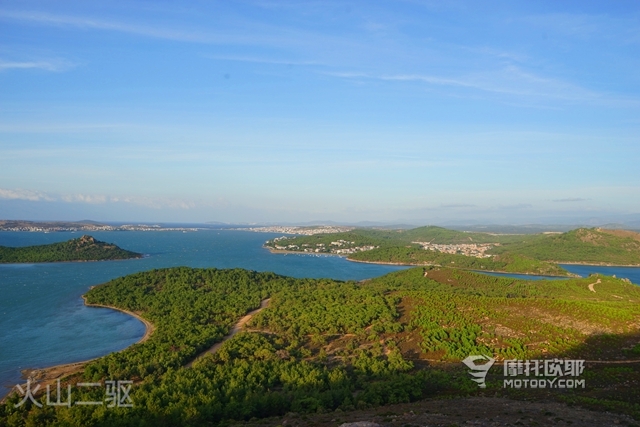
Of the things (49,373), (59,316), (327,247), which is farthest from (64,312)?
(327,247)

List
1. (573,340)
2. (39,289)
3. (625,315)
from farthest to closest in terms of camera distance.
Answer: (39,289) → (625,315) → (573,340)

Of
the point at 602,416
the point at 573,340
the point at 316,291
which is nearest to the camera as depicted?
the point at 602,416

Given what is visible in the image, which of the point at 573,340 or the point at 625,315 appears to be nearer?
the point at 573,340

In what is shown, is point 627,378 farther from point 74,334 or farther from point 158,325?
point 74,334

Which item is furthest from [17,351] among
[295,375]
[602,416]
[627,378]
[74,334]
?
[627,378]

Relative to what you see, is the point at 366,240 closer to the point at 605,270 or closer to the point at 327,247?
the point at 327,247
